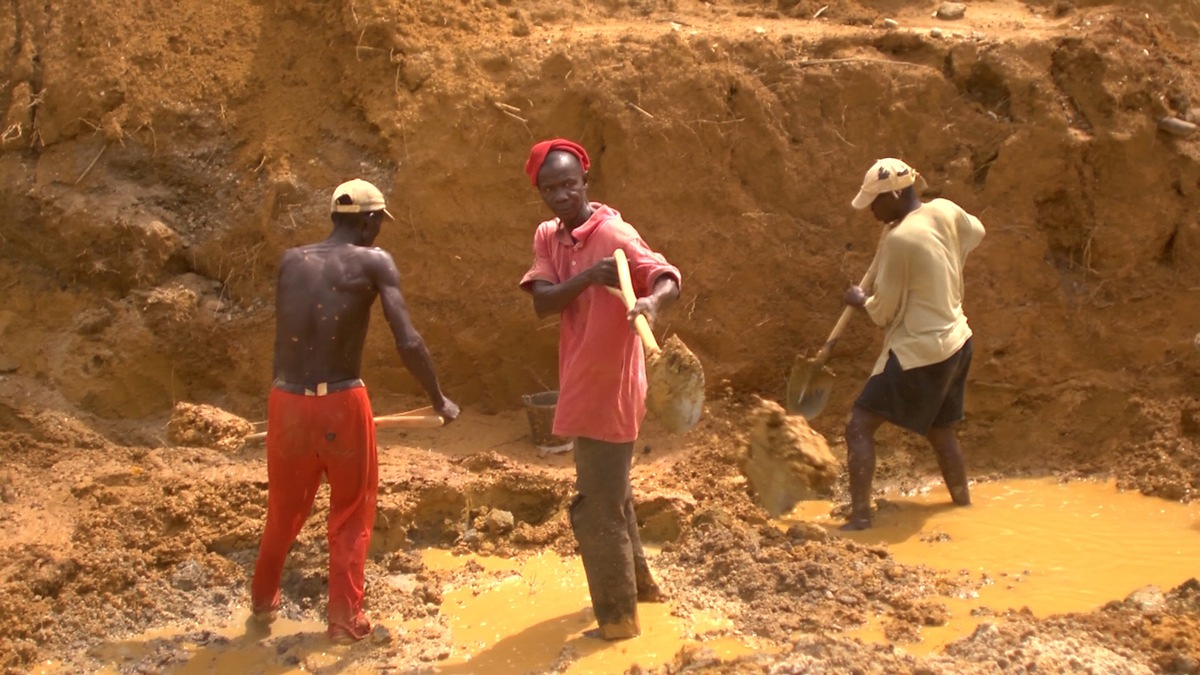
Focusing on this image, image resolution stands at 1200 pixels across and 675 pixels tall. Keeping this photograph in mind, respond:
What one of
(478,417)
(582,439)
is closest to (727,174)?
(478,417)

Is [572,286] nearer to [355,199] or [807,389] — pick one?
[355,199]

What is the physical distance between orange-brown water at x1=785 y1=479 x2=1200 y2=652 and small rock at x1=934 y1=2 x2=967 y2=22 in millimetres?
2949

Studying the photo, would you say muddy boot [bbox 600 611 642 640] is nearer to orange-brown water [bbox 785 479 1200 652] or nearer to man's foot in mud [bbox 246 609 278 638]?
orange-brown water [bbox 785 479 1200 652]

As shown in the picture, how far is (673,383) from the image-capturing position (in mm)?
3844

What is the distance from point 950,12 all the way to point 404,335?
4703 millimetres

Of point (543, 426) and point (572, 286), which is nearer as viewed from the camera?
point (572, 286)

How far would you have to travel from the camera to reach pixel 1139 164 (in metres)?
6.68

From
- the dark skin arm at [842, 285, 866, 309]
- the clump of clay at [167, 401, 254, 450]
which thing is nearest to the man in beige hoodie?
the dark skin arm at [842, 285, 866, 309]

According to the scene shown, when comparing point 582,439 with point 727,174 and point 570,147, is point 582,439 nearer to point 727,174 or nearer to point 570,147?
point 570,147

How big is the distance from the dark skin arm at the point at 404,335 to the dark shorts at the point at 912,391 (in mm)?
2137

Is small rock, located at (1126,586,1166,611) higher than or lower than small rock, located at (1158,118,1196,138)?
lower

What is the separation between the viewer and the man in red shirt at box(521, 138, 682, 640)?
153 inches

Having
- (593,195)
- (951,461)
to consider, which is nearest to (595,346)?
(951,461)

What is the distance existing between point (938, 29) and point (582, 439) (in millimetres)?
4185
